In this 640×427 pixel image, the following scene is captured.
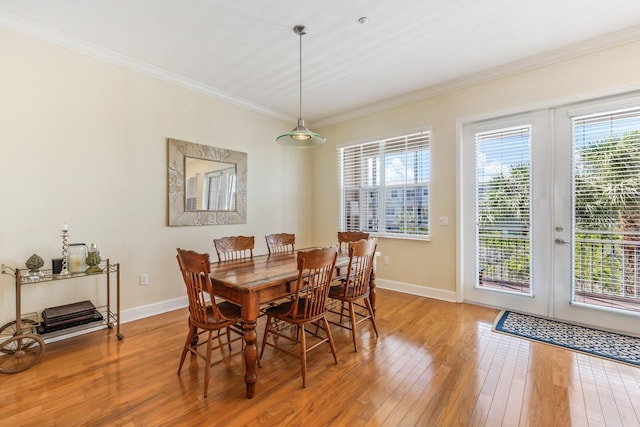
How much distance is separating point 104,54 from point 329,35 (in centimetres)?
228

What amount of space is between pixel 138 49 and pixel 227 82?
0.98 m

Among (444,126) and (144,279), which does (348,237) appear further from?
(144,279)

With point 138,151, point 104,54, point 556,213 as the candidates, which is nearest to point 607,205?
point 556,213

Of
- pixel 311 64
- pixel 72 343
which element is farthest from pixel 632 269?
pixel 72 343

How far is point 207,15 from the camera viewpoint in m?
2.37

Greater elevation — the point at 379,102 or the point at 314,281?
the point at 379,102

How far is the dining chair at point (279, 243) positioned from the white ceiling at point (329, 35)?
196cm

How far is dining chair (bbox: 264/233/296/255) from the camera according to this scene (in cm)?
337

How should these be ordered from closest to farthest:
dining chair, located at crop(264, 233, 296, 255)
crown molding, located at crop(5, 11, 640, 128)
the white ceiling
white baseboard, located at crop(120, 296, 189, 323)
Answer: the white ceiling < crown molding, located at crop(5, 11, 640, 128) < white baseboard, located at crop(120, 296, 189, 323) < dining chair, located at crop(264, 233, 296, 255)

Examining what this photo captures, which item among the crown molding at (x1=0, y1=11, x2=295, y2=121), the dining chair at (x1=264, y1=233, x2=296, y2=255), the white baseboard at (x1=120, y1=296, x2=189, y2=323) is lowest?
the white baseboard at (x1=120, y1=296, x2=189, y2=323)

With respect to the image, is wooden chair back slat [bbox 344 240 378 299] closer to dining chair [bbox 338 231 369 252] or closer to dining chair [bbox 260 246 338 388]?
dining chair [bbox 260 246 338 388]

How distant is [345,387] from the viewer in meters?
1.94

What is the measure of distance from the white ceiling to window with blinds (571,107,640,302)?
0.80 meters

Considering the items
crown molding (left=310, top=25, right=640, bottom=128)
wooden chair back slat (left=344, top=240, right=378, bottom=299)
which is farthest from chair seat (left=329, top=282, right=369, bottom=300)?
crown molding (left=310, top=25, right=640, bottom=128)
